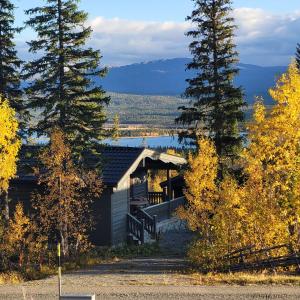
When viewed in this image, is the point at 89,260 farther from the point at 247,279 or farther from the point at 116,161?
the point at 247,279

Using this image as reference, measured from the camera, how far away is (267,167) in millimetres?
23781

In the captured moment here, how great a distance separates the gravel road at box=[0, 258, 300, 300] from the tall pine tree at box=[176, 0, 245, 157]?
10.9m

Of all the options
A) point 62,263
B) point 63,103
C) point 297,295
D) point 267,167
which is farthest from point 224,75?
point 297,295

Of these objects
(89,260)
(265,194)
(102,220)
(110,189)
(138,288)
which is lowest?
(138,288)

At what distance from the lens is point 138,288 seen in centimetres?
1742

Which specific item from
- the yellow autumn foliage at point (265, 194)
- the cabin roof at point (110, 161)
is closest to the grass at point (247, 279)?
the yellow autumn foliage at point (265, 194)

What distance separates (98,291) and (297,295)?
20.1 feet

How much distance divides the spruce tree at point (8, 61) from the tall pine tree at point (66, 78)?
7.75ft

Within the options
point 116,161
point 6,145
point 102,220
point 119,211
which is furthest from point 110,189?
point 6,145

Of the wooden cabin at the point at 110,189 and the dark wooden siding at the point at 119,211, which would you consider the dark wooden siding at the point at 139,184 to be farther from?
the dark wooden siding at the point at 119,211

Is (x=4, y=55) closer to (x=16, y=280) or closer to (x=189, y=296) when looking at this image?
(x=16, y=280)

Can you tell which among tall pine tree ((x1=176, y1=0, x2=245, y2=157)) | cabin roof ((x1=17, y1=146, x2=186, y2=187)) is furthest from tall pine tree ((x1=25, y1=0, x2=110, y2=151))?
tall pine tree ((x1=176, y1=0, x2=245, y2=157))

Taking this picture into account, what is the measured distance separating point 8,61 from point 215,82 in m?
11.2

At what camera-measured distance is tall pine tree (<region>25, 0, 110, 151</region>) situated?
24.1 m
